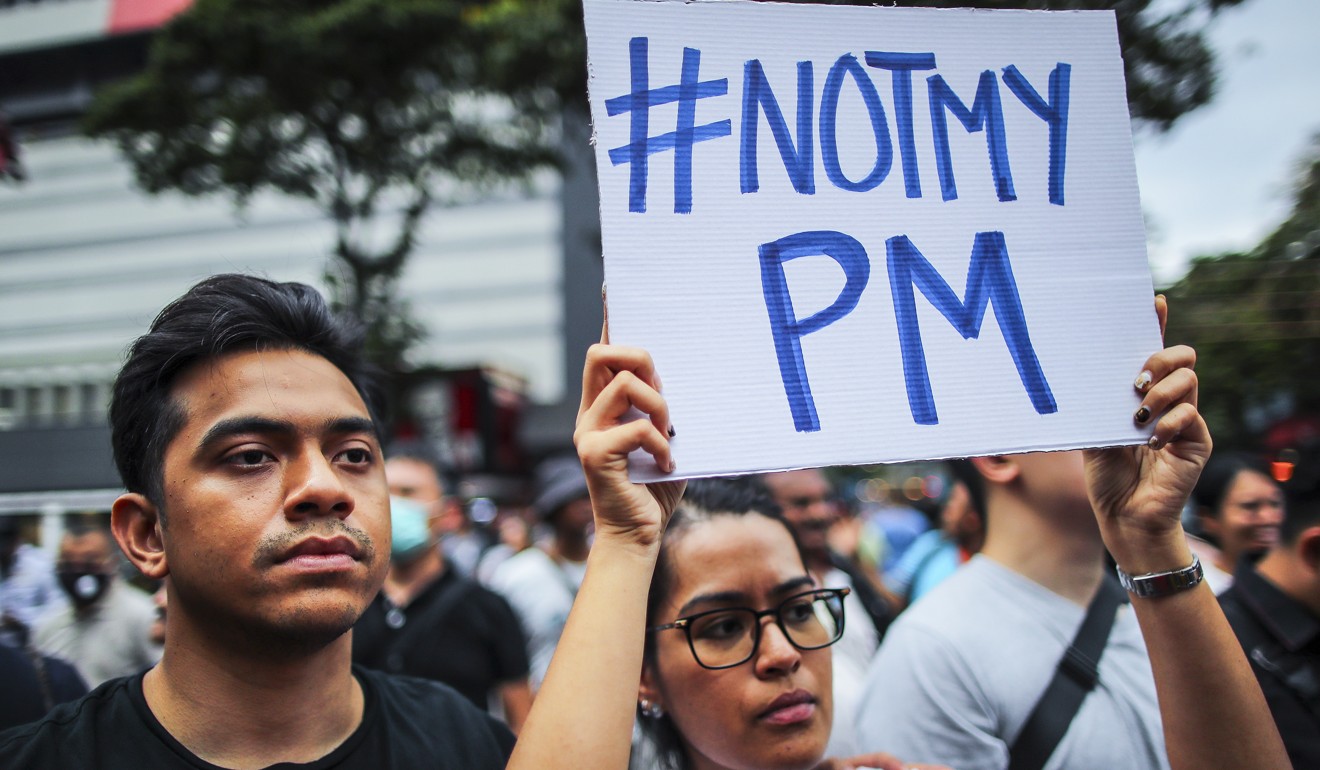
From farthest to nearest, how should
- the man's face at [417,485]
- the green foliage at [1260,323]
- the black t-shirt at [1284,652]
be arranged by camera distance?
the green foliage at [1260,323] → the man's face at [417,485] → the black t-shirt at [1284,652]

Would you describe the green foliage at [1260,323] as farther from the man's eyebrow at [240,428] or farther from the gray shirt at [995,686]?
the man's eyebrow at [240,428]

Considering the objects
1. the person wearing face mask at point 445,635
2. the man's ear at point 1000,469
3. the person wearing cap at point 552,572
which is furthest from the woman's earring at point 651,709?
the person wearing cap at point 552,572

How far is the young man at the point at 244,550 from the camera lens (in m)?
1.36

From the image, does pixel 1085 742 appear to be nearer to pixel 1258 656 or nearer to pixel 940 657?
pixel 940 657

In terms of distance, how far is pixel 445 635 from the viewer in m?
3.71

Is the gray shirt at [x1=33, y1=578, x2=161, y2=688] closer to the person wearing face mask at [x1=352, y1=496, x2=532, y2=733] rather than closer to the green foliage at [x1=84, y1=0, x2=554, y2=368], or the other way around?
the person wearing face mask at [x1=352, y1=496, x2=532, y2=733]

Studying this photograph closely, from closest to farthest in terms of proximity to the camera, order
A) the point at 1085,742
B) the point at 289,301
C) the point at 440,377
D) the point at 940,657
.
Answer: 1. the point at 289,301
2. the point at 1085,742
3. the point at 940,657
4. the point at 440,377

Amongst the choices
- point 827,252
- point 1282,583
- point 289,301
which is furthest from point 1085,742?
point 289,301

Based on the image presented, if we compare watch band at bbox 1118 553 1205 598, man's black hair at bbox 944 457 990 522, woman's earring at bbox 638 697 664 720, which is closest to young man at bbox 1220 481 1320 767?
man's black hair at bbox 944 457 990 522

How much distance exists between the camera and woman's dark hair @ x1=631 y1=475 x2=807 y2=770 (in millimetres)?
1921

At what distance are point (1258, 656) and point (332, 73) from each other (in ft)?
46.7

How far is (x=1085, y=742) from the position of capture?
76.5 inches

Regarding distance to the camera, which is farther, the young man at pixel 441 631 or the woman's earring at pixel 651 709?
the young man at pixel 441 631

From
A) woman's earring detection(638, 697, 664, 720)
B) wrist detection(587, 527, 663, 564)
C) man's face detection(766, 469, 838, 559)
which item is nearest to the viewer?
wrist detection(587, 527, 663, 564)
